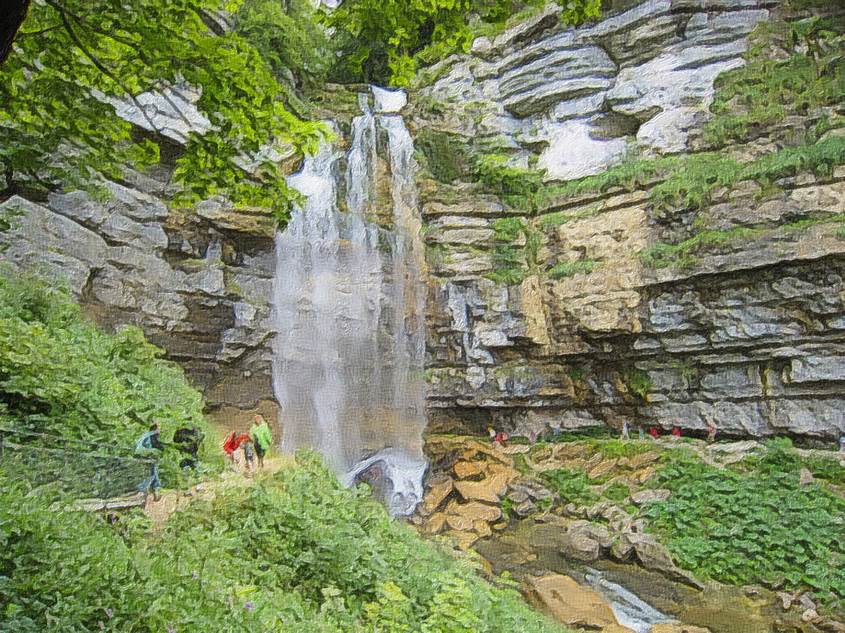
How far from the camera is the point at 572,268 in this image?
17.3 meters

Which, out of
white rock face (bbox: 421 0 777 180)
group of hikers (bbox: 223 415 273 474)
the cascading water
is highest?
white rock face (bbox: 421 0 777 180)

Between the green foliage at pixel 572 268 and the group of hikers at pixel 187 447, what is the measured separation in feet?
34.7

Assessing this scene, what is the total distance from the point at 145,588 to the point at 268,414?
14314mm

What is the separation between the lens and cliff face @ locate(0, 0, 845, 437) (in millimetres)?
14203

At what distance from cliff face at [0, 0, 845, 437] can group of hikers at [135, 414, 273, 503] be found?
21.4ft

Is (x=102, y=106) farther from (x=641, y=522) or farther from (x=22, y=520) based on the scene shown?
(x=641, y=522)

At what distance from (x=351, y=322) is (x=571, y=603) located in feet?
36.0

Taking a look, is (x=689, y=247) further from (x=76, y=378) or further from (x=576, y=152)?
(x=76, y=378)

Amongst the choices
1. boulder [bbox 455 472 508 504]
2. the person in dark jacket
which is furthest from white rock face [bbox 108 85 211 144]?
boulder [bbox 455 472 508 504]

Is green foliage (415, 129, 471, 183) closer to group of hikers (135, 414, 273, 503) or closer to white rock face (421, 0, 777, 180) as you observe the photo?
white rock face (421, 0, 777, 180)

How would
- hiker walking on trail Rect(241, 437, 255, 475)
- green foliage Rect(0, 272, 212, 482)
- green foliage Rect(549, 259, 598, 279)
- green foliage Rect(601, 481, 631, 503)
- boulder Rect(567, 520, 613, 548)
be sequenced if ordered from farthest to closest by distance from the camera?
green foliage Rect(549, 259, 598, 279), green foliage Rect(601, 481, 631, 503), boulder Rect(567, 520, 613, 548), hiker walking on trail Rect(241, 437, 255, 475), green foliage Rect(0, 272, 212, 482)

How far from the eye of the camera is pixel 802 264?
1396 cm

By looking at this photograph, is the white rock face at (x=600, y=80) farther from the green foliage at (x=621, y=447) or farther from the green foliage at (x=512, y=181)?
the green foliage at (x=621, y=447)

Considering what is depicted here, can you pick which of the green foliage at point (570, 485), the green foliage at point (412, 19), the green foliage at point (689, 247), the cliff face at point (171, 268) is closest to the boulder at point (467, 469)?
the green foliage at point (570, 485)
